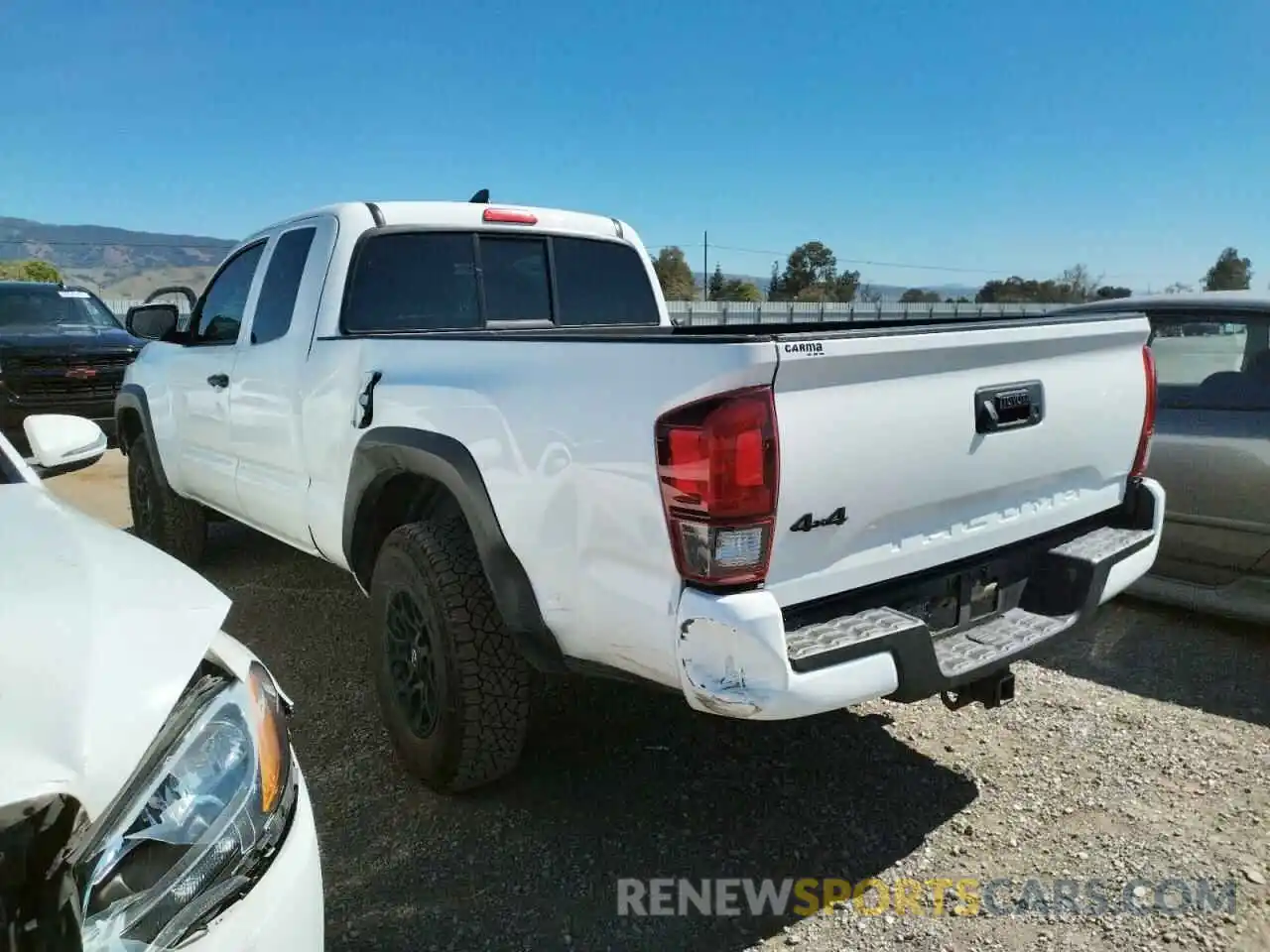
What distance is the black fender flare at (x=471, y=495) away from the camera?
2537 millimetres

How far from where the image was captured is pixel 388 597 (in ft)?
10.1

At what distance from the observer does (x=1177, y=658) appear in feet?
13.4

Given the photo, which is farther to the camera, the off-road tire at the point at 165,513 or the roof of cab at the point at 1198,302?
the off-road tire at the point at 165,513

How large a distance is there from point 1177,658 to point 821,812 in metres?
2.20

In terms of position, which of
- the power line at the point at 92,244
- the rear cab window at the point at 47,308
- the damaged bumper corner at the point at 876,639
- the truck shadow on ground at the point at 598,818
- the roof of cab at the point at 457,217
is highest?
the power line at the point at 92,244

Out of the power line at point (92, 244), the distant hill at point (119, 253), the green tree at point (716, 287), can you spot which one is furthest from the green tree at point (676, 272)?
the distant hill at point (119, 253)

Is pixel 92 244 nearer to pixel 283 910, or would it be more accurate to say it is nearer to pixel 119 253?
pixel 119 253

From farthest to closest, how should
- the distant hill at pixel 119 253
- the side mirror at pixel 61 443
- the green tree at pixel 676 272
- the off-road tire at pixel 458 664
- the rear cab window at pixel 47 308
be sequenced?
the distant hill at pixel 119 253 < the green tree at pixel 676 272 < the rear cab window at pixel 47 308 < the side mirror at pixel 61 443 < the off-road tire at pixel 458 664

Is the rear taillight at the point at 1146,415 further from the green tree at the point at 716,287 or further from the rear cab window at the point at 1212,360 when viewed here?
the green tree at the point at 716,287

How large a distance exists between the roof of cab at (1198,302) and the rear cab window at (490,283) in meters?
2.13

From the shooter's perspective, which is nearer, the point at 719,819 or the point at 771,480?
the point at 771,480

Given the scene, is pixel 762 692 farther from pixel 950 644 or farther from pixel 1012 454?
pixel 1012 454

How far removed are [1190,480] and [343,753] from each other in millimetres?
3970

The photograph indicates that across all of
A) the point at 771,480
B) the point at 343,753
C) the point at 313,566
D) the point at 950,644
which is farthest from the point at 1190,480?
the point at 313,566
